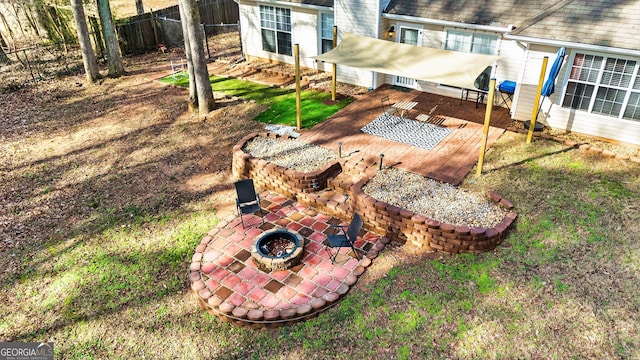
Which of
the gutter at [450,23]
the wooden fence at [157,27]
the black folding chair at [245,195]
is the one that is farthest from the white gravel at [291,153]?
the wooden fence at [157,27]

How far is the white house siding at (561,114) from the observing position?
12000 millimetres

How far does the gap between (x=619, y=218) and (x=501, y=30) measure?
21.5 feet

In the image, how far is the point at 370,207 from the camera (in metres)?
9.58

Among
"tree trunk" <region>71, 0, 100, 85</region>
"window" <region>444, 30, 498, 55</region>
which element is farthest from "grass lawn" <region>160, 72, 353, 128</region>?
"window" <region>444, 30, 498, 55</region>

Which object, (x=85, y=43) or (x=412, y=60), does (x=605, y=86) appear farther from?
(x=85, y=43)

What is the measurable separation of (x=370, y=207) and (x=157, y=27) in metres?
18.1

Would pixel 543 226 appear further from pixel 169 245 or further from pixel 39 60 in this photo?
pixel 39 60

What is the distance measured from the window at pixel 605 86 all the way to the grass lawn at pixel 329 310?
1509 millimetres

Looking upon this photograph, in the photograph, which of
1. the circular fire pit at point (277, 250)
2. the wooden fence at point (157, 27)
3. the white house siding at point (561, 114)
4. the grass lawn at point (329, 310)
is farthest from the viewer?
the wooden fence at point (157, 27)

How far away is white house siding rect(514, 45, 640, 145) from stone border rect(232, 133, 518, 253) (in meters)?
4.66

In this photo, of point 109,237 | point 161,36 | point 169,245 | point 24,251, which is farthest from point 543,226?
point 161,36

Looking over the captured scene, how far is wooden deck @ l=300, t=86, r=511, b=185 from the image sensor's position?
37.3 ft

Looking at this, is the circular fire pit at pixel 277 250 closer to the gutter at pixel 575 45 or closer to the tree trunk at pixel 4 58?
the gutter at pixel 575 45

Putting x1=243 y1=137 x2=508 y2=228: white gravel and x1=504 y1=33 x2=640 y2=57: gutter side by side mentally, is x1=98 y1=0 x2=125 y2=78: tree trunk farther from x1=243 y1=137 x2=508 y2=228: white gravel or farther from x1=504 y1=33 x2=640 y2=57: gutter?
x1=504 y1=33 x2=640 y2=57: gutter
